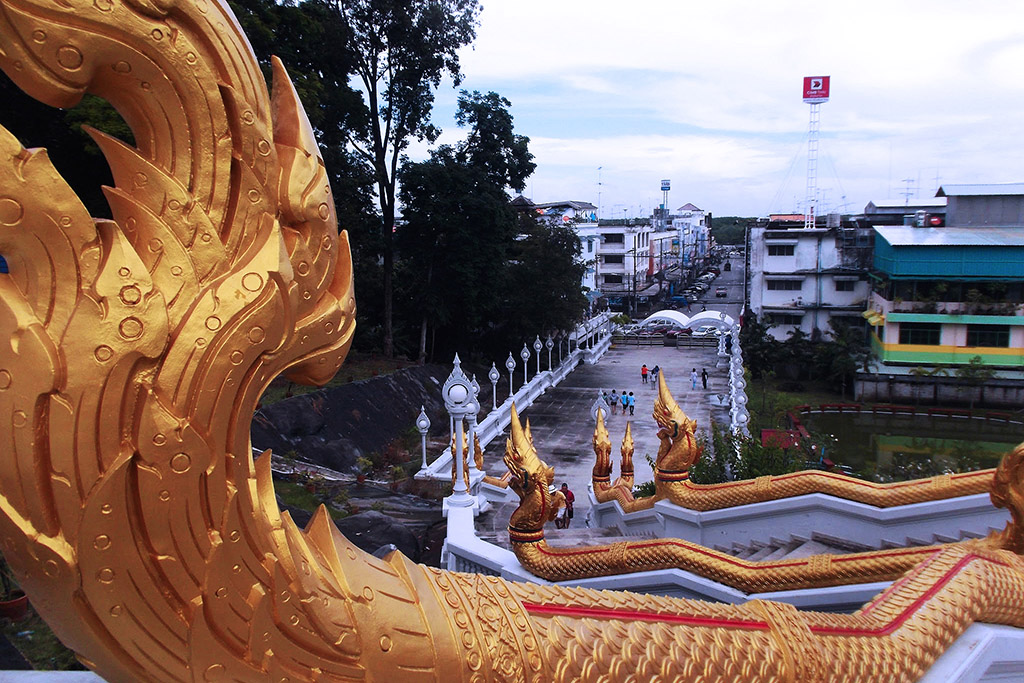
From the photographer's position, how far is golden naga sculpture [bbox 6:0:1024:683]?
1.59m

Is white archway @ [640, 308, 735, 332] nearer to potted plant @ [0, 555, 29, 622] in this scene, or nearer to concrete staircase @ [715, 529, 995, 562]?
concrete staircase @ [715, 529, 995, 562]

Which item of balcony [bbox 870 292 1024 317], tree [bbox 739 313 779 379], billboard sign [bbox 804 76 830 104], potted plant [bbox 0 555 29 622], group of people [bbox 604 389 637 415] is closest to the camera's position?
potted plant [bbox 0 555 29 622]

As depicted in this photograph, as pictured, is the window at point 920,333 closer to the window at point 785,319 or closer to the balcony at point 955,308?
the balcony at point 955,308

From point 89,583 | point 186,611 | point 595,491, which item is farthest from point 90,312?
point 595,491

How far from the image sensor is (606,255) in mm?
48625

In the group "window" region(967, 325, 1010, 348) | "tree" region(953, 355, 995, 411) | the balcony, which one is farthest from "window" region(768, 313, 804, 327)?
"tree" region(953, 355, 995, 411)

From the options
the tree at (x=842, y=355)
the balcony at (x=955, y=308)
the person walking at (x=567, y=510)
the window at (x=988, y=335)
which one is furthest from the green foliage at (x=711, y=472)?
the window at (x=988, y=335)

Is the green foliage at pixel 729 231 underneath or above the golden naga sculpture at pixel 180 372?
above

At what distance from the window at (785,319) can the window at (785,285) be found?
1.11 metres

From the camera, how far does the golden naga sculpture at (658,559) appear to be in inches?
185

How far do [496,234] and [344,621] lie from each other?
21.1 metres

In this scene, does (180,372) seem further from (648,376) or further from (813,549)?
(648,376)

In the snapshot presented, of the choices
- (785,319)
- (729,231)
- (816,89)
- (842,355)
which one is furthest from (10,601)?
(729,231)

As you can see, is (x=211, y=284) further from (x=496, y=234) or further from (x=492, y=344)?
(x=492, y=344)
